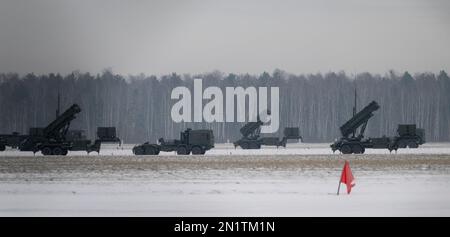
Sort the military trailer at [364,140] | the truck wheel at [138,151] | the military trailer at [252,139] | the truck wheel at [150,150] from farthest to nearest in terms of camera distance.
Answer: the military trailer at [252,139] → the military trailer at [364,140] → the truck wheel at [150,150] → the truck wheel at [138,151]

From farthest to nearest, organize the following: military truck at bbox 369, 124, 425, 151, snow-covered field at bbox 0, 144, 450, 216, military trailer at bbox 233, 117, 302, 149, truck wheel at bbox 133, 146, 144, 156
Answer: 1. military trailer at bbox 233, 117, 302, 149
2. military truck at bbox 369, 124, 425, 151
3. truck wheel at bbox 133, 146, 144, 156
4. snow-covered field at bbox 0, 144, 450, 216

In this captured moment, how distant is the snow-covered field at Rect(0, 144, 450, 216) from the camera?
16.3 m

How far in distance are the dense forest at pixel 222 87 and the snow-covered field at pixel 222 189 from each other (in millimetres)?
56265

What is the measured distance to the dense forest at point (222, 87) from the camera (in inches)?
3501

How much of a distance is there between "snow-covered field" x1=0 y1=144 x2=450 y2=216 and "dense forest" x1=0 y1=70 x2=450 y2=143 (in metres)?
Answer: 56.3

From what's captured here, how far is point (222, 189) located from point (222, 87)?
78750 mm

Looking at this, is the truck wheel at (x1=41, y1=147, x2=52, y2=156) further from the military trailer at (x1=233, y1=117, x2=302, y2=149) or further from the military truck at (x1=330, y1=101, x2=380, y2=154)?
the military truck at (x1=330, y1=101, x2=380, y2=154)

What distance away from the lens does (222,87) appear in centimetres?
9906

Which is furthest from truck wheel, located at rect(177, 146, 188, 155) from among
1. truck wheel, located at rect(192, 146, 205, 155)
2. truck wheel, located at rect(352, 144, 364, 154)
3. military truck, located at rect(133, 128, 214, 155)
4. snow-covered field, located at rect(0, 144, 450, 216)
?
snow-covered field, located at rect(0, 144, 450, 216)

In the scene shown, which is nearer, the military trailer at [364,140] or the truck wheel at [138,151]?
the truck wheel at [138,151]

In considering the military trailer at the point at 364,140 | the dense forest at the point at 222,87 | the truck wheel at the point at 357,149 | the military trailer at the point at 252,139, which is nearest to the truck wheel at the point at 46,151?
the military trailer at the point at 252,139

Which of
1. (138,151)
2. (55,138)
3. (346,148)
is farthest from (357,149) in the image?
(55,138)

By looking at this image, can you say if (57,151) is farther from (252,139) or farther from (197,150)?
(252,139)

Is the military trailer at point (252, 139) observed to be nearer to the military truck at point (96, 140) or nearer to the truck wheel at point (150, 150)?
the military truck at point (96, 140)
